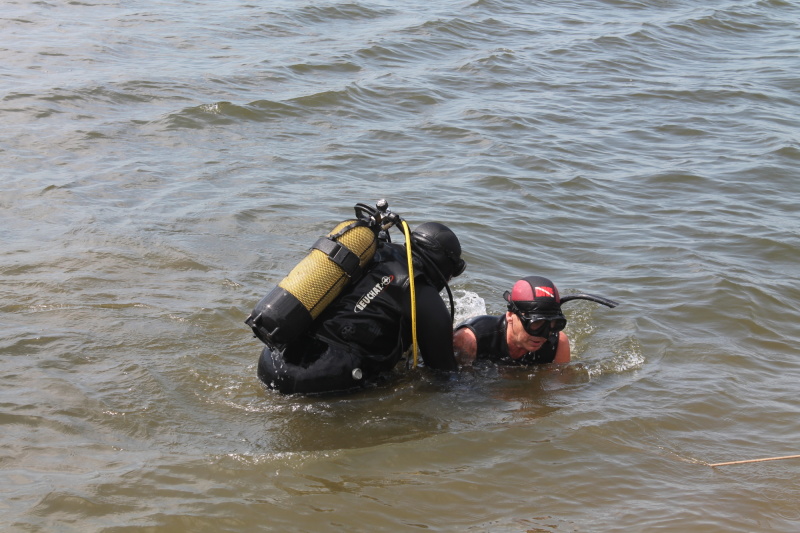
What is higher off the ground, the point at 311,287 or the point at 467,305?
the point at 311,287

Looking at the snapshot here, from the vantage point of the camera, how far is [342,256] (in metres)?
4.66

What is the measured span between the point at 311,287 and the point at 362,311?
36cm

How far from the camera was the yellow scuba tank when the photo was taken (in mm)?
4621

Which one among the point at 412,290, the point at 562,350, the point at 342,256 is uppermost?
the point at 342,256

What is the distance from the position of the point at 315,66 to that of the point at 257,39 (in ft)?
6.69

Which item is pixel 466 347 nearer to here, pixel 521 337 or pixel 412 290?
pixel 521 337

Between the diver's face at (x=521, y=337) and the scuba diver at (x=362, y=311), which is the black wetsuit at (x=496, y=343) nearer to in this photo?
the diver's face at (x=521, y=337)

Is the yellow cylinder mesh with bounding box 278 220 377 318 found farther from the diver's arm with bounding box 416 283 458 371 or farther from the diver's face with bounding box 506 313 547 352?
the diver's face with bounding box 506 313 547 352

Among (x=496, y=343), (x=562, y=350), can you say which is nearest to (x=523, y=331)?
(x=496, y=343)

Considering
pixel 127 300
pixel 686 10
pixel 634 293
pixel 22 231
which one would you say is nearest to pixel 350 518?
pixel 127 300

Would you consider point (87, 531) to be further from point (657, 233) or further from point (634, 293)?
point (657, 233)

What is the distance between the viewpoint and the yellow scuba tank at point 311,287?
462cm

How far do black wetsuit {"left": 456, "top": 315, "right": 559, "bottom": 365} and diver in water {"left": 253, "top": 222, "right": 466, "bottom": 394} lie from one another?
1.86ft

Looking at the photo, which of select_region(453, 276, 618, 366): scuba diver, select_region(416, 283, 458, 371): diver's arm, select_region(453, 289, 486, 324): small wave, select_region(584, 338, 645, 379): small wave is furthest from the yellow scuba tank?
select_region(453, 289, 486, 324): small wave
